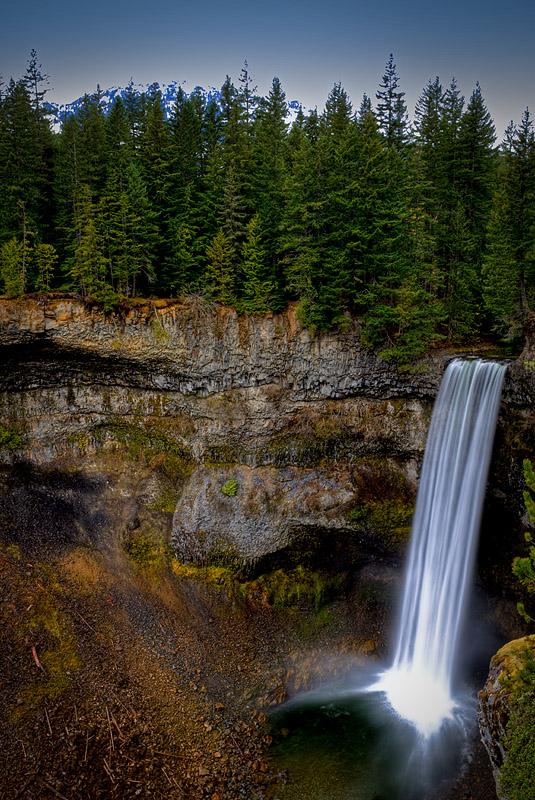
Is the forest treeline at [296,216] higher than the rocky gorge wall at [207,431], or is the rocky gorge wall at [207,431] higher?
the forest treeline at [296,216]

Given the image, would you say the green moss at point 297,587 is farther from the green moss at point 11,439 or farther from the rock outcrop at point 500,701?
the green moss at point 11,439

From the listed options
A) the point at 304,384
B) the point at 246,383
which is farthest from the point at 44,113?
the point at 304,384

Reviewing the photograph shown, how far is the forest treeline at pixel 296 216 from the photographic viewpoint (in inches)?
754

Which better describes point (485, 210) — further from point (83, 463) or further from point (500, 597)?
point (83, 463)

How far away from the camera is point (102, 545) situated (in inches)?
822

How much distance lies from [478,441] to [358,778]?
11.9 m

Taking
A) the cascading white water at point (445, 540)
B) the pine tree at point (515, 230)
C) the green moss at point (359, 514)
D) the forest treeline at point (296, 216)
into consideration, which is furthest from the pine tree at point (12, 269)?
the pine tree at point (515, 230)

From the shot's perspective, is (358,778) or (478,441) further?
(478,441)

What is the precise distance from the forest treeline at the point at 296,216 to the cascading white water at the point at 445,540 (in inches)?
141

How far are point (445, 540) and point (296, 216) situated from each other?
1650cm

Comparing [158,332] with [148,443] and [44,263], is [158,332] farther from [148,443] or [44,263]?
[44,263]

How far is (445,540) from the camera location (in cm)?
1703

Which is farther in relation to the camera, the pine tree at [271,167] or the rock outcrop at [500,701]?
the pine tree at [271,167]

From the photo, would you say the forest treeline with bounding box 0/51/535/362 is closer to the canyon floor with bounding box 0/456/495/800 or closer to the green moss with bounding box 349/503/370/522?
the green moss with bounding box 349/503/370/522
